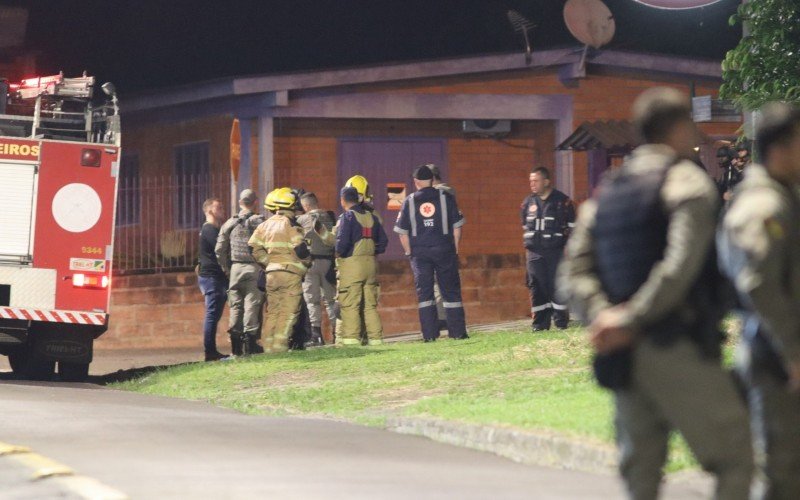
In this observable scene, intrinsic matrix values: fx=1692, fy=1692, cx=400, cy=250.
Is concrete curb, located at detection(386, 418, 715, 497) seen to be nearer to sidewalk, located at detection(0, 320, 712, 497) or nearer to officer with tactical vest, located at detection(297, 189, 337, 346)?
sidewalk, located at detection(0, 320, 712, 497)

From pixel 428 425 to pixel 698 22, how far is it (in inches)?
956

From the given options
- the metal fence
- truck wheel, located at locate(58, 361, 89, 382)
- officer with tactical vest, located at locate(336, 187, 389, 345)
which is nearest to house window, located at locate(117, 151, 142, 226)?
the metal fence

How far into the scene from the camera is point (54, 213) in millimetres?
17422

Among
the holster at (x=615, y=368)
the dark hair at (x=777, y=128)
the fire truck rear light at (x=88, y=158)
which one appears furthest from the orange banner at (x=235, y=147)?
the holster at (x=615, y=368)

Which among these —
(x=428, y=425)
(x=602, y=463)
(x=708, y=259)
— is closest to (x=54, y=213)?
(x=428, y=425)

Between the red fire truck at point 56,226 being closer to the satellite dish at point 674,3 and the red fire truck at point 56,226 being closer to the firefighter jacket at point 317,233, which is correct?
the firefighter jacket at point 317,233

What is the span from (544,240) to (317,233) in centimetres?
299

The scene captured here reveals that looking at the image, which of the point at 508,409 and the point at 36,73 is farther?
the point at 36,73

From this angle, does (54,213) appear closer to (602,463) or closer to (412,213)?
(412,213)

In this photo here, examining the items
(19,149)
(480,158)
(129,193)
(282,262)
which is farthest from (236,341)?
(129,193)

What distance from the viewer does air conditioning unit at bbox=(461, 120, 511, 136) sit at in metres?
25.5

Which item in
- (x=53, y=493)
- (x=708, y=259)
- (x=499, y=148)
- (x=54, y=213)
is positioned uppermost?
(x=499, y=148)

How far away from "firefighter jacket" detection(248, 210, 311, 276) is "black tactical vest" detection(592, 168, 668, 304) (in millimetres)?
12564

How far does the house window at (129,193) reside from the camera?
995 inches
